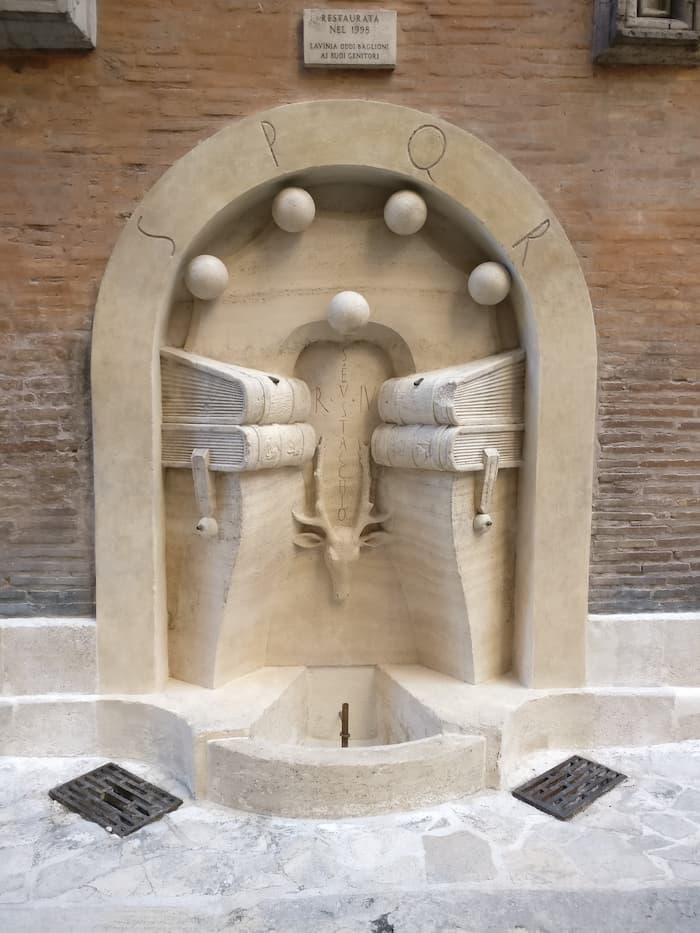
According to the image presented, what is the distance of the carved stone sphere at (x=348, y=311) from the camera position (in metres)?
3.33

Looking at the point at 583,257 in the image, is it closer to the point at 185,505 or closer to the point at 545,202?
the point at 545,202

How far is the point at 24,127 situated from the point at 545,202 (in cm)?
241

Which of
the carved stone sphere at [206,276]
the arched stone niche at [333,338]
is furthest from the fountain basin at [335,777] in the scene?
the carved stone sphere at [206,276]

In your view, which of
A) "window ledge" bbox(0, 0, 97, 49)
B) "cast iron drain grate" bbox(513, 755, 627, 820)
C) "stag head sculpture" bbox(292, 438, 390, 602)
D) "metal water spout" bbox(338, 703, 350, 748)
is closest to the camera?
"window ledge" bbox(0, 0, 97, 49)

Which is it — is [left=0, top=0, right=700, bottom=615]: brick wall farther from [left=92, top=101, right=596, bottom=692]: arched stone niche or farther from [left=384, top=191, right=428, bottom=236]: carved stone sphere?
[left=384, top=191, right=428, bottom=236]: carved stone sphere

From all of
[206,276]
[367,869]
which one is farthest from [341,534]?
[367,869]

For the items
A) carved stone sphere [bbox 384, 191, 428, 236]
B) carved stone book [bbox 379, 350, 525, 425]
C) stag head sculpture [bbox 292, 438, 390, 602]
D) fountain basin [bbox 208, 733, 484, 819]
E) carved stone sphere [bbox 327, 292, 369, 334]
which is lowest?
fountain basin [bbox 208, 733, 484, 819]

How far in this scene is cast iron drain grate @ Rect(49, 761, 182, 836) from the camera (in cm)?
291

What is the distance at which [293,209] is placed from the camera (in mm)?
3299

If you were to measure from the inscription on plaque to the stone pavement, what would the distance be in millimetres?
3325

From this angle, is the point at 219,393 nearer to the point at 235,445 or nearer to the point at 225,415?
the point at 225,415

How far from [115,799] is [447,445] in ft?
7.08

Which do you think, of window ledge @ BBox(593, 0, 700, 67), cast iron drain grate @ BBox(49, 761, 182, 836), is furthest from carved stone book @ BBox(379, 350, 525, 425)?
cast iron drain grate @ BBox(49, 761, 182, 836)

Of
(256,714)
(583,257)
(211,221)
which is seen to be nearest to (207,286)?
(211,221)
